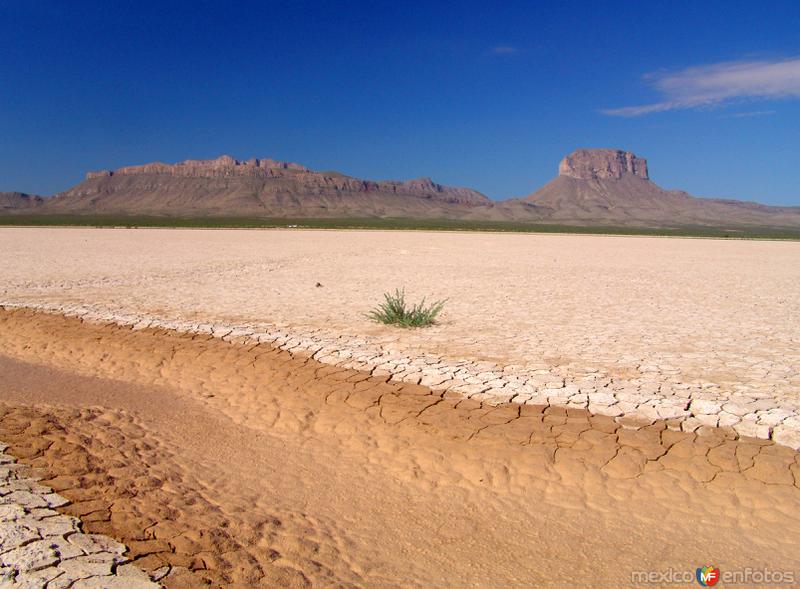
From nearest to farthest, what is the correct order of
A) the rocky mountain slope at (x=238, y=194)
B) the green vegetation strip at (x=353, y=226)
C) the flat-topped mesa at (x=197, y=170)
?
the green vegetation strip at (x=353, y=226), the rocky mountain slope at (x=238, y=194), the flat-topped mesa at (x=197, y=170)

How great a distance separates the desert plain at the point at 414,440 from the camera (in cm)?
337

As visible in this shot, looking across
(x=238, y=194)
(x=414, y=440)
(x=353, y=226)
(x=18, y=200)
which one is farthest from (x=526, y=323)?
(x=18, y=200)

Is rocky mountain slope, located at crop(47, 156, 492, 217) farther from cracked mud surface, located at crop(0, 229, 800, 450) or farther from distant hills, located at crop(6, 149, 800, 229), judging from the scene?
cracked mud surface, located at crop(0, 229, 800, 450)

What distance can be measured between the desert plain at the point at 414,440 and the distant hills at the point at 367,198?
121282mm

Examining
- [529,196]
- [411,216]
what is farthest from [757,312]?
[529,196]

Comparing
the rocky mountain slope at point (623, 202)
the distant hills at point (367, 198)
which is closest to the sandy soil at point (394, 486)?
the rocky mountain slope at point (623, 202)

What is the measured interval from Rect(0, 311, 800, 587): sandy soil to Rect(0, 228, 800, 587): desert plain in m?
0.02

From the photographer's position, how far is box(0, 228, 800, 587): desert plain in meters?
3.37

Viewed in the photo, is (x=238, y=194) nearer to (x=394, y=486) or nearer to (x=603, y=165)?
(x=603, y=165)

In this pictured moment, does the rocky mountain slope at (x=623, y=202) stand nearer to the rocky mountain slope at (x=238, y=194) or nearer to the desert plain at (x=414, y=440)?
the rocky mountain slope at (x=238, y=194)

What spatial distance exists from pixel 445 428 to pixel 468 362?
1.57 metres

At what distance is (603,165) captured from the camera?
580 ft

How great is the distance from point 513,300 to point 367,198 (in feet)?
494

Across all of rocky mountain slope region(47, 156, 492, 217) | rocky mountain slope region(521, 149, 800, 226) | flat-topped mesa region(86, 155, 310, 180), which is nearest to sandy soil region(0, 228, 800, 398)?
rocky mountain slope region(521, 149, 800, 226)
